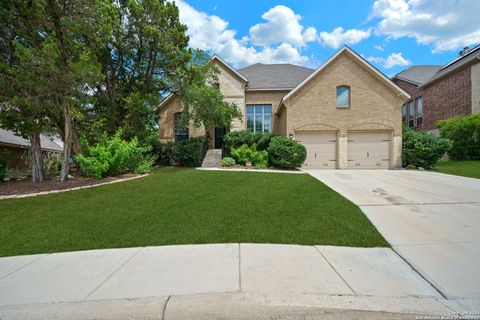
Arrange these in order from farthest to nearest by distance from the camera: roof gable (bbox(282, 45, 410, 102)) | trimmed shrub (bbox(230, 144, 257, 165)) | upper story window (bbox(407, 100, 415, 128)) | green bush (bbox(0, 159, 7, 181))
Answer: upper story window (bbox(407, 100, 415, 128)), roof gable (bbox(282, 45, 410, 102)), trimmed shrub (bbox(230, 144, 257, 165)), green bush (bbox(0, 159, 7, 181))

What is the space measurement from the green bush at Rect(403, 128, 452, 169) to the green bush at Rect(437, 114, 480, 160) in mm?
4096

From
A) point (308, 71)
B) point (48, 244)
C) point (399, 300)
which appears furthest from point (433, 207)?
point (308, 71)

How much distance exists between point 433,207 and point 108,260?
727 centimetres

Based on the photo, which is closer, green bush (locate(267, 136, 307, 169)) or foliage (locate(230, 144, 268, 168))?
green bush (locate(267, 136, 307, 169))

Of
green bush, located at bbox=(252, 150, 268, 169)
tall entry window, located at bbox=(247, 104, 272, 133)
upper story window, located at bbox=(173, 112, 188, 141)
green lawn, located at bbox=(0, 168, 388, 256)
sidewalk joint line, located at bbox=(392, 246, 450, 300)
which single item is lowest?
sidewalk joint line, located at bbox=(392, 246, 450, 300)

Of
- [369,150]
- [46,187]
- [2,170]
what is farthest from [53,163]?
[369,150]

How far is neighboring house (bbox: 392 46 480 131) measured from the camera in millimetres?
17156

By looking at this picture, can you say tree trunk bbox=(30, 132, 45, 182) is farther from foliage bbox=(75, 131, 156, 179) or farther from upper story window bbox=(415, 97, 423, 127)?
upper story window bbox=(415, 97, 423, 127)

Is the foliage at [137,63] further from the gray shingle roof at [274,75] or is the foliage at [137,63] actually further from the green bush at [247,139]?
the gray shingle roof at [274,75]

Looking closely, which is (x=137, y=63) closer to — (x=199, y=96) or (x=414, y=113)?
(x=199, y=96)

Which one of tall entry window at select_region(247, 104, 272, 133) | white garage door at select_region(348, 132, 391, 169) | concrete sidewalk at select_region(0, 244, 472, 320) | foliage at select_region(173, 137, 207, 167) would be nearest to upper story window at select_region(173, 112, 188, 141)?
foliage at select_region(173, 137, 207, 167)

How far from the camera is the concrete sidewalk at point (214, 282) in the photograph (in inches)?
97.1

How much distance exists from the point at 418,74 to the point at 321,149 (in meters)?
19.9

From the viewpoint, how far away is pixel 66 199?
7.11m
